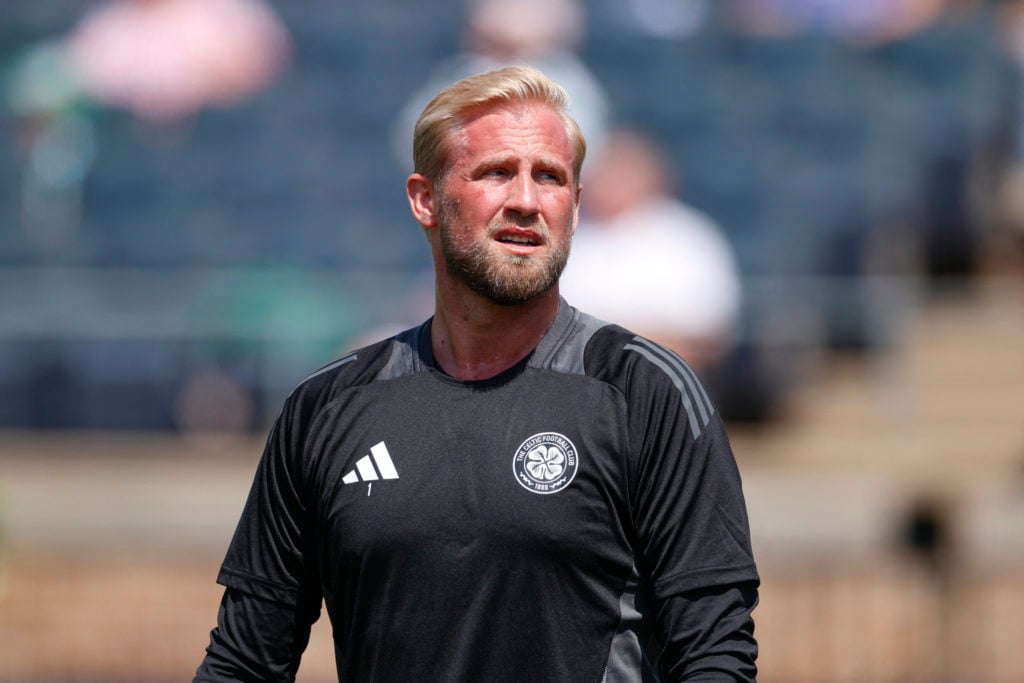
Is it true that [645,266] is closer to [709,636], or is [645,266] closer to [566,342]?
[566,342]

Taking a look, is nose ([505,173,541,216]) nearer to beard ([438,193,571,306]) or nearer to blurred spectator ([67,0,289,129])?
beard ([438,193,571,306])

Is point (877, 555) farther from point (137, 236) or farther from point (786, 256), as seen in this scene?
point (137, 236)

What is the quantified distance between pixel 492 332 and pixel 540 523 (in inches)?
17.5

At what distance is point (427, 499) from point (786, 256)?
285 inches

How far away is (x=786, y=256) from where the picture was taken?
996cm

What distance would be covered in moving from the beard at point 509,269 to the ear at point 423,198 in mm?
137

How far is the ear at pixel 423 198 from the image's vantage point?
10.7ft

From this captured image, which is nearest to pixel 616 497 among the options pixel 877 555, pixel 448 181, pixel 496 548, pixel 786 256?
pixel 496 548

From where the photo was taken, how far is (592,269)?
8008 millimetres

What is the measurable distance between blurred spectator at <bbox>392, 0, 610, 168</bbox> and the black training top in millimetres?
4988

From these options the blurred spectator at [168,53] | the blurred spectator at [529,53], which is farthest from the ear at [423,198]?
the blurred spectator at [168,53]

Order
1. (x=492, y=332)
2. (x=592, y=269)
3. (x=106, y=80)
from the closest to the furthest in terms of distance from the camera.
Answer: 1. (x=492, y=332)
2. (x=592, y=269)
3. (x=106, y=80)

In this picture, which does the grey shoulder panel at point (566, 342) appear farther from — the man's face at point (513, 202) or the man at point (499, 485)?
the man's face at point (513, 202)

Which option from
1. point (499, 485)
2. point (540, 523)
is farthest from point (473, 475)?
point (540, 523)
